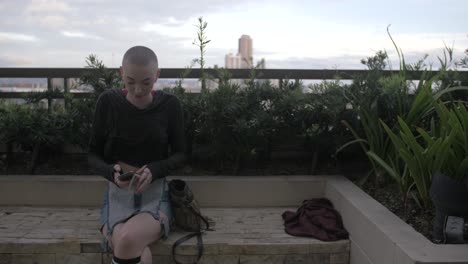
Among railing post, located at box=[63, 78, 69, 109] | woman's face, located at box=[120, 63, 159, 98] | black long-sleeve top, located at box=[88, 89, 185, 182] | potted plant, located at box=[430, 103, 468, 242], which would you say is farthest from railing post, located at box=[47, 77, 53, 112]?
potted plant, located at box=[430, 103, 468, 242]

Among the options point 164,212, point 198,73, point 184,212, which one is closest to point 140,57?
point 164,212

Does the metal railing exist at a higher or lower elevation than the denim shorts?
higher

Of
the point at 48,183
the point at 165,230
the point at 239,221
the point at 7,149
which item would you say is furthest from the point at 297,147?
the point at 7,149

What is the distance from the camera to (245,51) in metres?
4.56

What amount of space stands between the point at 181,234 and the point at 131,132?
759mm

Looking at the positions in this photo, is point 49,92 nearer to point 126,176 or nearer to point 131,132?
point 131,132

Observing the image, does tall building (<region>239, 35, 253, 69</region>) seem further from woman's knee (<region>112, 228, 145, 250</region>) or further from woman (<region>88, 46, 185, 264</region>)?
woman's knee (<region>112, 228, 145, 250</region>)

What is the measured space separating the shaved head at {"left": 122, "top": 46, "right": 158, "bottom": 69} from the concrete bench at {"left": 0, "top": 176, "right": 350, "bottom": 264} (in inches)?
44.2

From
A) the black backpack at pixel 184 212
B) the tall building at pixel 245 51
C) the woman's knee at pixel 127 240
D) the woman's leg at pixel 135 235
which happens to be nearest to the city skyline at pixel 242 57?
the tall building at pixel 245 51

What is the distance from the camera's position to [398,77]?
11.7ft

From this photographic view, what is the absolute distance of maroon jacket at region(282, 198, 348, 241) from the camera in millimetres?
3061

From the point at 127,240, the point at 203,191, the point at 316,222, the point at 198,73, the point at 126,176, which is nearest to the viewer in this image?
the point at 127,240

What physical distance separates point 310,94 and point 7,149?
2745 mm

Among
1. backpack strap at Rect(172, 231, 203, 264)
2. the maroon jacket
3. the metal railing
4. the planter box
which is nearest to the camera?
backpack strap at Rect(172, 231, 203, 264)
